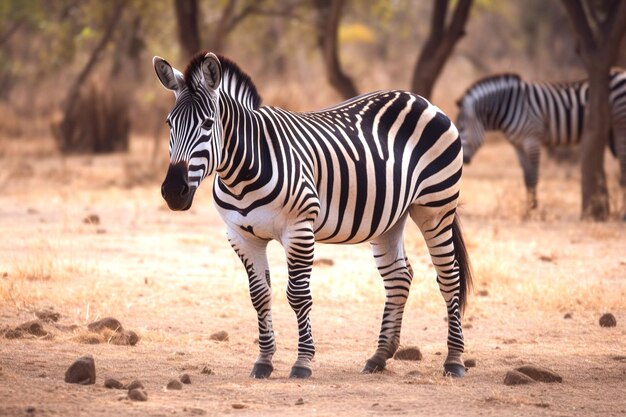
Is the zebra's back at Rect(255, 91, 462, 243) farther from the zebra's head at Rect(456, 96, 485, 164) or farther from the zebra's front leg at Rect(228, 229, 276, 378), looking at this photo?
the zebra's head at Rect(456, 96, 485, 164)

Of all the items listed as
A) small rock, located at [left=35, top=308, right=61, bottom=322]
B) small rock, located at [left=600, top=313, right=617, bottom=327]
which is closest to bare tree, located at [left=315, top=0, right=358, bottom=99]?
small rock, located at [left=600, top=313, right=617, bottom=327]

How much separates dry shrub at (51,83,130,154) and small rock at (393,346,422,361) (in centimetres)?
1339

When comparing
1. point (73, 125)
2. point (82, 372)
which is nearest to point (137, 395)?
point (82, 372)

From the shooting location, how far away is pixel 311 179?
215 inches

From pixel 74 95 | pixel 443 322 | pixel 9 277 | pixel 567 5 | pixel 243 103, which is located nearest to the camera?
pixel 243 103

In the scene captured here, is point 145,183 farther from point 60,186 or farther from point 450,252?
point 450,252

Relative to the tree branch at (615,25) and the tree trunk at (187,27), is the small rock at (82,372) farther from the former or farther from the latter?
the tree trunk at (187,27)

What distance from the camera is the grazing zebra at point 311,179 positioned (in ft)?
17.0

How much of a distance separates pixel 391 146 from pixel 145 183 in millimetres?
9208

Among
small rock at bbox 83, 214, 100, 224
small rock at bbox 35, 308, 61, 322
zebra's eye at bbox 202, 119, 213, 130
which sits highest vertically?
zebra's eye at bbox 202, 119, 213, 130

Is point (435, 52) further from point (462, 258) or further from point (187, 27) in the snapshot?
point (462, 258)

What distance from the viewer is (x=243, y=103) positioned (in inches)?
222

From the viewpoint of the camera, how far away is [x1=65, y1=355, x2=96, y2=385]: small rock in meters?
5.02

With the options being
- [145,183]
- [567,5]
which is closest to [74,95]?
[145,183]
